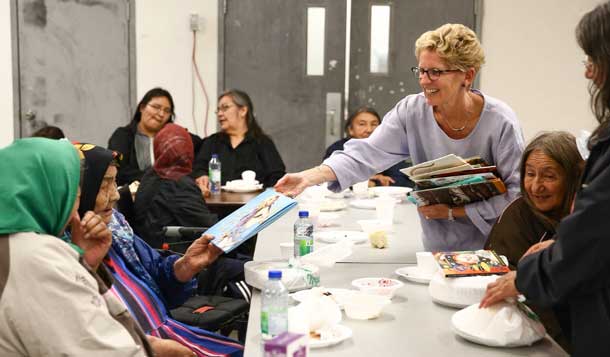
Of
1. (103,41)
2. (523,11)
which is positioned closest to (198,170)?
(103,41)

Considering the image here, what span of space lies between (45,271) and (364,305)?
968 mm

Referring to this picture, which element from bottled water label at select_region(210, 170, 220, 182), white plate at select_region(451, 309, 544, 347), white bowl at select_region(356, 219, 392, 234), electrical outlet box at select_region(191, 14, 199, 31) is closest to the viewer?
white plate at select_region(451, 309, 544, 347)

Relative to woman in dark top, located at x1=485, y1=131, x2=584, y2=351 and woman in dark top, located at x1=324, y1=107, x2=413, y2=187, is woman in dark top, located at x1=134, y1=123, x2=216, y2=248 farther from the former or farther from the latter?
woman in dark top, located at x1=324, y1=107, x2=413, y2=187

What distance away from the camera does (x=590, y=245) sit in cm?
166

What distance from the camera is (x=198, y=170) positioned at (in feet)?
19.2

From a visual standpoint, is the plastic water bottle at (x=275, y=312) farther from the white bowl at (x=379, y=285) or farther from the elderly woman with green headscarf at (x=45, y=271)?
the white bowl at (x=379, y=285)

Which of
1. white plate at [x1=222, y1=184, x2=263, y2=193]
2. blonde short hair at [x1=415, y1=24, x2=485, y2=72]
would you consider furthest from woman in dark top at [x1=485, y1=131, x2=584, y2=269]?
white plate at [x1=222, y1=184, x2=263, y2=193]

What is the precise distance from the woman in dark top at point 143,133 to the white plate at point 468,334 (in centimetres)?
427

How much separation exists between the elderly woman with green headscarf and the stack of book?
1356mm

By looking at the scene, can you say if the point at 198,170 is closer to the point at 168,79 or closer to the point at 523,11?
the point at 168,79

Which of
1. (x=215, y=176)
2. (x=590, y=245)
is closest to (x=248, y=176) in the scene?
(x=215, y=176)

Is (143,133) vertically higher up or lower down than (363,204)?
higher up

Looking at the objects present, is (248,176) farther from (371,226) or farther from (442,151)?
(442,151)

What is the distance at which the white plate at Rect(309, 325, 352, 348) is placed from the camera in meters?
1.95
